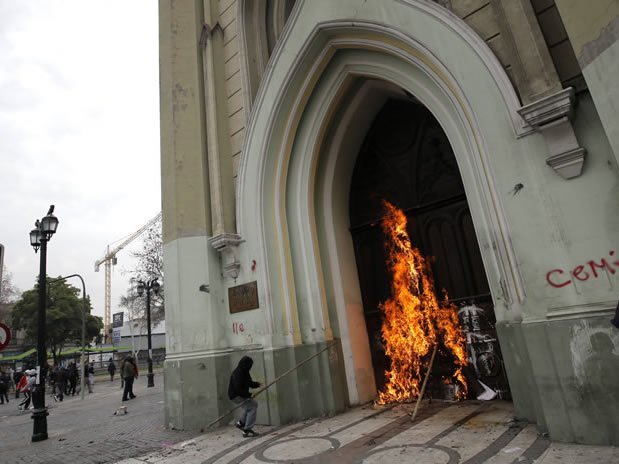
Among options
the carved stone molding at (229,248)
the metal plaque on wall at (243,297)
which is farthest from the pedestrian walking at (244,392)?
the carved stone molding at (229,248)

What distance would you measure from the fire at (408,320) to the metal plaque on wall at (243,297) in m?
2.68

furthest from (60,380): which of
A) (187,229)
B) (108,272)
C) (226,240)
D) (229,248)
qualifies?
(108,272)

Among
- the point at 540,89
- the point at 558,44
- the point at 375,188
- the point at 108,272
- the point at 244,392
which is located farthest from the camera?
the point at 108,272

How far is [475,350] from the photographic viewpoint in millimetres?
7129

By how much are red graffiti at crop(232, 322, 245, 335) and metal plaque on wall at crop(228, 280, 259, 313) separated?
27 cm

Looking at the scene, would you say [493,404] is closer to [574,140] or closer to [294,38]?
[574,140]

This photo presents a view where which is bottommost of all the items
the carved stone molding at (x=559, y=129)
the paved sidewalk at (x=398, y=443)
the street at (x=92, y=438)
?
the paved sidewalk at (x=398, y=443)

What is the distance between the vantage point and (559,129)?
465 cm

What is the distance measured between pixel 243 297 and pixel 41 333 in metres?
5.57

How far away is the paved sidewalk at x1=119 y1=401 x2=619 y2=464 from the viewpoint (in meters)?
4.37

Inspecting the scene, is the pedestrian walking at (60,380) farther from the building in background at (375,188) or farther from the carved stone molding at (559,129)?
the carved stone molding at (559,129)

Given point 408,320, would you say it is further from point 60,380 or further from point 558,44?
point 60,380

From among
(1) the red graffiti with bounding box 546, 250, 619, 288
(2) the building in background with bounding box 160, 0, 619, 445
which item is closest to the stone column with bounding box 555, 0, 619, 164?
(2) the building in background with bounding box 160, 0, 619, 445

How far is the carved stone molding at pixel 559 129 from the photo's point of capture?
452 cm
